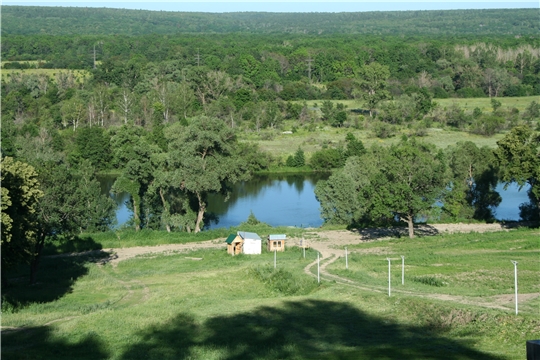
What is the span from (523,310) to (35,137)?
70.6 m

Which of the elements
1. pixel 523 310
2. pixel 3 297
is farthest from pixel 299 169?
pixel 523 310

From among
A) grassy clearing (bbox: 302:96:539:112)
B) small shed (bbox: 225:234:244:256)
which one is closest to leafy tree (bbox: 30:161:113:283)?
small shed (bbox: 225:234:244:256)

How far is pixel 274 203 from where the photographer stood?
66.2 meters

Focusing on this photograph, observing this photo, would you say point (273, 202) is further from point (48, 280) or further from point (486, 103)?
point (486, 103)

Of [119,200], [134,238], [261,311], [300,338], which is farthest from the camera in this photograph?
[119,200]

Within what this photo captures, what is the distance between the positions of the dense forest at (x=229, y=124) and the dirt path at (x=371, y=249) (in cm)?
190

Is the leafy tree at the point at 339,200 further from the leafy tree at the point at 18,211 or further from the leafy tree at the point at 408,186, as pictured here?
the leafy tree at the point at 18,211

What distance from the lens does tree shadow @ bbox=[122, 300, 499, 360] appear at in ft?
61.9

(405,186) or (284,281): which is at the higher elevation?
(405,186)

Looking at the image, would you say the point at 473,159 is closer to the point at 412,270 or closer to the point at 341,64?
the point at 412,270

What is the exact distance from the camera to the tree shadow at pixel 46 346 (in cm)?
2103

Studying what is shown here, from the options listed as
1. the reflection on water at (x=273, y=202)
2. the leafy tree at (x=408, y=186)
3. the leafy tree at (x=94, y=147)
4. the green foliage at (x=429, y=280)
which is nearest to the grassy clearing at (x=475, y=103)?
the reflection on water at (x=273, y=202)

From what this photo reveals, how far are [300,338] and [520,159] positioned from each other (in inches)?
1141

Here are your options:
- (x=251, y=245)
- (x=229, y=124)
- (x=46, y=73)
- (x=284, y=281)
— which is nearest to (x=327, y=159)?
(x=229, y=124)
